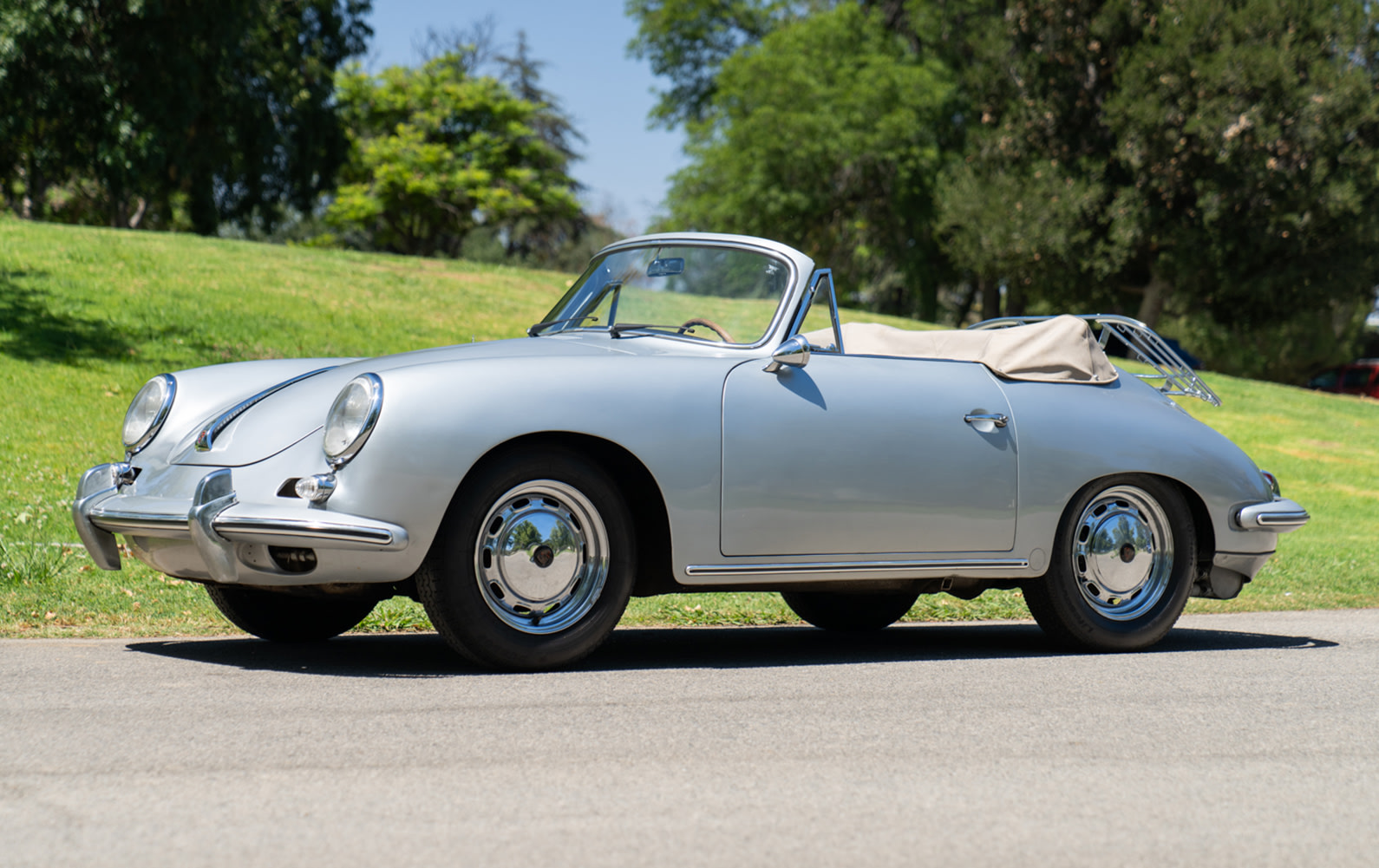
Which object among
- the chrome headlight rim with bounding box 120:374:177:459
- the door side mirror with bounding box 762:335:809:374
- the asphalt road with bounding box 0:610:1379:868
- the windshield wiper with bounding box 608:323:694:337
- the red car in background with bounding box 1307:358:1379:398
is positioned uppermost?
the windshield wiper with bounding box 608:323:694:337

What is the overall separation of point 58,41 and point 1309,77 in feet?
84.4

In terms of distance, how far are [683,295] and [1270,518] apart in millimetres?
2847

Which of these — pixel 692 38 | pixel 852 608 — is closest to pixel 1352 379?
pixel 692 38

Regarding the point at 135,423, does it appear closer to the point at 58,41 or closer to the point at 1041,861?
the point at 1041,861

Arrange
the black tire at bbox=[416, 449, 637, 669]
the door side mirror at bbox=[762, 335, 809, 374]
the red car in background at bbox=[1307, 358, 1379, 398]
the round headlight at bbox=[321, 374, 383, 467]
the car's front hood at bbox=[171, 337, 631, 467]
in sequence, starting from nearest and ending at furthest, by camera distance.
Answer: the round headlight at bbox=[321, 374, 383, 467] → the black tire at bbox=[416, 449, 637, 669] → the car's front hood at bbox=[171, 337, 631, 467] → the door side mirror at bbox=[762, 335, 809, 374] → the red car in background at bbox=[1307, 358, 1379, 398]

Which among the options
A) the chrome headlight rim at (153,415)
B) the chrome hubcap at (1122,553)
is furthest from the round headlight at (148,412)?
the chrome hubcap at (1122,553)

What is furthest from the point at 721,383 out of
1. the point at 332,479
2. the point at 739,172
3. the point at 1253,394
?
the point at 739,172

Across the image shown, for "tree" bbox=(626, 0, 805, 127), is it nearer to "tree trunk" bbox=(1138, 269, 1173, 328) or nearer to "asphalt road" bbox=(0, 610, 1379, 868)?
"tree trunk" bbox=(1138, 269, 1173, 328)

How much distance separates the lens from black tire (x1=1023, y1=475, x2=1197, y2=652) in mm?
5785

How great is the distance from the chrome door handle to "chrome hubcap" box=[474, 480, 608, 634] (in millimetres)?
1697

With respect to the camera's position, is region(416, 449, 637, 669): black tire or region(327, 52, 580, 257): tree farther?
region(327, 52, 580, 257): tree

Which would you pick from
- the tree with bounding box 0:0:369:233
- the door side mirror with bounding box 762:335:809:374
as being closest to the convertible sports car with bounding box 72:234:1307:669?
the door side mirror with bounding box 762:335:809:374

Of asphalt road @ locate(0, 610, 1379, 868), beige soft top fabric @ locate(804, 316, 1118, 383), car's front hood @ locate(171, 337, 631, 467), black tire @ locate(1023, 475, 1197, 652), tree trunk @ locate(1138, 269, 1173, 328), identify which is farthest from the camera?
tree trunk @ locate(1138, 269, 1173, 328)

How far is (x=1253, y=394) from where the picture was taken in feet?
86.0
